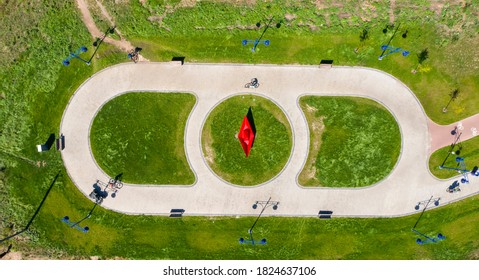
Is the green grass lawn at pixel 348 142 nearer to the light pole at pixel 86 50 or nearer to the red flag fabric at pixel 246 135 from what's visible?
the red flag fabric at pixel 246 135

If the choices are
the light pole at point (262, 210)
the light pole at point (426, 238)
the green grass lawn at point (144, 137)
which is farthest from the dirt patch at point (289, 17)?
the light pole at point (426, 238)

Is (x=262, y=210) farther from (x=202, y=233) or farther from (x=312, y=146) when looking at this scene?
(x=312, y=146)

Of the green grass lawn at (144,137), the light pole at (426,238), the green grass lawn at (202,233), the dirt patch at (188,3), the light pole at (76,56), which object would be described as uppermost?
the dirt patch at (188,3)

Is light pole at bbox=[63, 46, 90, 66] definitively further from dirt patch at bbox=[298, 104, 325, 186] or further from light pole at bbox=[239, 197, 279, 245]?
dirt patch at bbox=[298, 104, 325, 186]

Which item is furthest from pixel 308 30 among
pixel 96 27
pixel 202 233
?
pixel 202 233

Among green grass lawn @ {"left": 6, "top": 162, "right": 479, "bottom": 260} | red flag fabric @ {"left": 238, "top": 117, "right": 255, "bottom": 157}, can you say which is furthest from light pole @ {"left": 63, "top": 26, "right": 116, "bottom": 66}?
red flag fabric @ {"left": 238, "top": 117, "right": 255, "bottom": 157}
